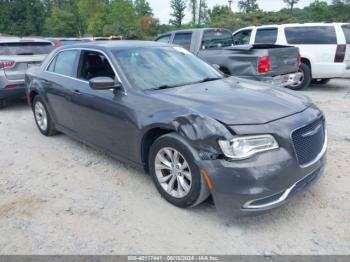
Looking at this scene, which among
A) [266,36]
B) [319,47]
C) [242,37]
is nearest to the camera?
[319,47]

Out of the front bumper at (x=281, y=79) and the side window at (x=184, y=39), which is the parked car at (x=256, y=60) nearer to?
the front bumper at (x=281, y=79)

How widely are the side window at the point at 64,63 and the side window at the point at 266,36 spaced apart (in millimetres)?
6946

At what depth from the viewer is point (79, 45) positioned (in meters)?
4.79

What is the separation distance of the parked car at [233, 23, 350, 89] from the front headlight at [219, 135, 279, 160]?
285 inches

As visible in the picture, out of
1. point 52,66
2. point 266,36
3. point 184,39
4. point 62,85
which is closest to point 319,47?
point 266,36

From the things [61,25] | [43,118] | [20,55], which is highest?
[61,25]

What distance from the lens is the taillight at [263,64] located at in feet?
23.6

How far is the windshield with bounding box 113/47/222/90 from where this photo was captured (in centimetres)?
385

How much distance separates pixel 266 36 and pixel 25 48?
686 centimetres

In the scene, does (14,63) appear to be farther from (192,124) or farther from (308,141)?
(308,141)

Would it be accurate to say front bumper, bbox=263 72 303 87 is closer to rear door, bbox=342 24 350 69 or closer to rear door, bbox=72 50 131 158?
rear door, bbox=342 24 350 69

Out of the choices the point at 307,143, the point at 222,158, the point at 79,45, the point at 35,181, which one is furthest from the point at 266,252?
the point at 79,45

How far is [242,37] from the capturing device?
11031 mm

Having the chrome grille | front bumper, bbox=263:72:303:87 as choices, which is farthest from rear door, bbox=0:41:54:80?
the chrome grille
